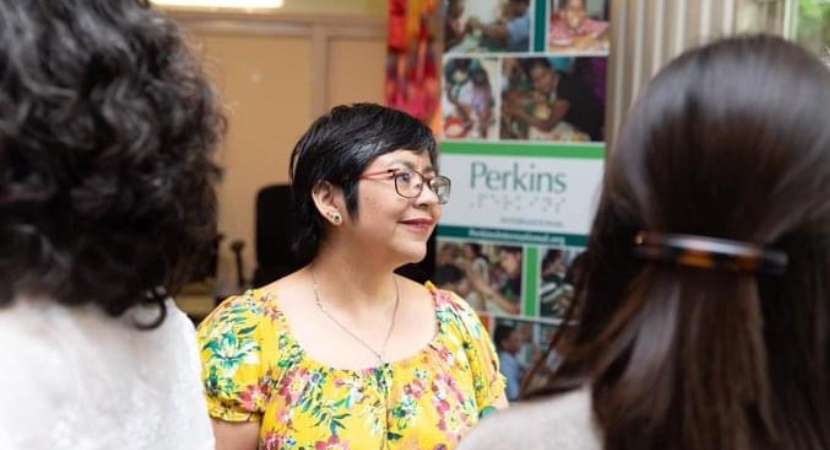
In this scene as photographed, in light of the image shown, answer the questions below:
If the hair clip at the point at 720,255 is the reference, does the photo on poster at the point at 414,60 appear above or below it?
above

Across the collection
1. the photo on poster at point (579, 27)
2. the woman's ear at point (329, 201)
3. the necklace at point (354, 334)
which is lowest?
the necklace at point (354, 334)

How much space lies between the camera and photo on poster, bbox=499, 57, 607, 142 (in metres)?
2.88

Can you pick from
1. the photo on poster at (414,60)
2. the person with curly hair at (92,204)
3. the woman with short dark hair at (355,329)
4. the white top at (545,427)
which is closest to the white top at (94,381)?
the person with curly hair at (92,204)

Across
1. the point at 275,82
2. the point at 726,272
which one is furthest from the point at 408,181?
the point at 275,82

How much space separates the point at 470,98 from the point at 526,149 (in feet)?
0.81

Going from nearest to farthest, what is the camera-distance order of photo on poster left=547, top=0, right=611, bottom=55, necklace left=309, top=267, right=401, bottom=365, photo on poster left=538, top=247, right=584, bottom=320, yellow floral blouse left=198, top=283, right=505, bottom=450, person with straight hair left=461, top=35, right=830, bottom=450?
person with straight hair left=461, top=35, right=830, bottom=450, yellow floral blouse left=198, top=283, right=505, bottom=450, necklace left=309, top=267, right=401, bottom=365, photo on poster left=547, top=0, right=611, bottom=55, photo on poster left=538, top=247, right=584, bottom=320

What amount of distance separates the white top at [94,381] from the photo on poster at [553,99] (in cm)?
198

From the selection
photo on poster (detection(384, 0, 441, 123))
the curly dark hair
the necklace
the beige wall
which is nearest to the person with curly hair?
the curly dark hair

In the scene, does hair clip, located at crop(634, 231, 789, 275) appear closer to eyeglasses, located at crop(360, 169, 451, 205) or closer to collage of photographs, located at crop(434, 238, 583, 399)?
eyeglasses, located at crop(360, 169, 451, 205)

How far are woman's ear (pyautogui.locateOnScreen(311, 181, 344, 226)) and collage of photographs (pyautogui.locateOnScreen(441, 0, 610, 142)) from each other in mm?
1231

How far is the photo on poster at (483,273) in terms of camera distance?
9.95 feet

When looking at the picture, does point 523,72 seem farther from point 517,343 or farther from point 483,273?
point 517,343

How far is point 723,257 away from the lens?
804mm

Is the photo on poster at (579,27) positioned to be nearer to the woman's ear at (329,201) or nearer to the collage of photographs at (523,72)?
the collage of photographs at (523,72)
